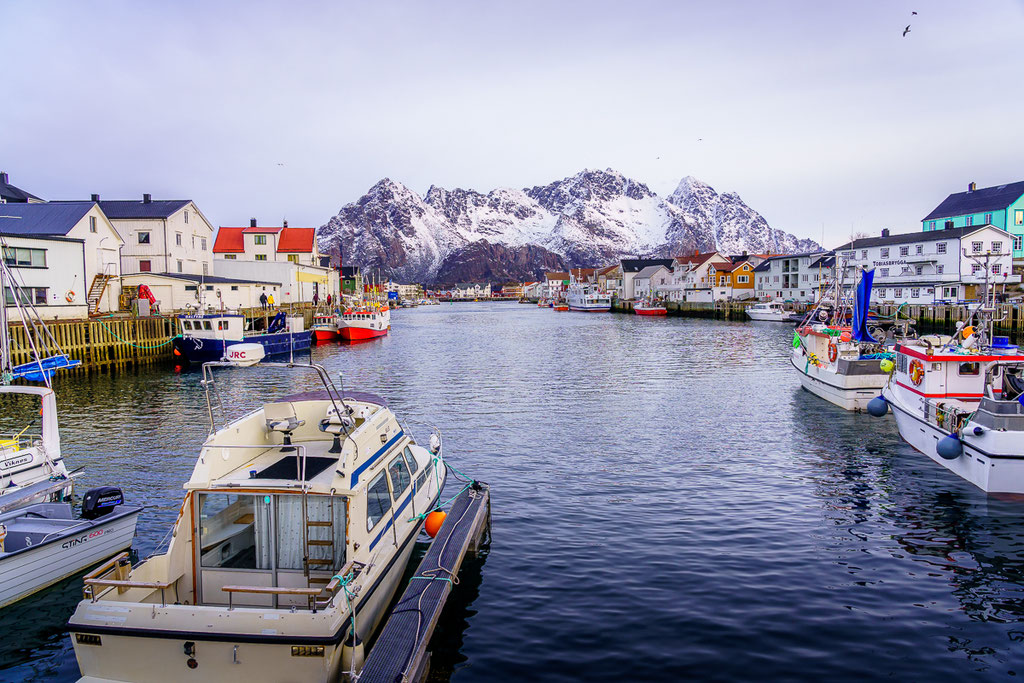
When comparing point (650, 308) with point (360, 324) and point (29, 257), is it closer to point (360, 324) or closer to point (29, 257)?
point (360, 324)

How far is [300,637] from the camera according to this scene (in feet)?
26.3

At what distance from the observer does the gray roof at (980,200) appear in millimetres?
90500

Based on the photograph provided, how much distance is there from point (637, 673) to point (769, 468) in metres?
12.9

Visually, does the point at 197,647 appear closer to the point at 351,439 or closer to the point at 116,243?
the point at 351,439

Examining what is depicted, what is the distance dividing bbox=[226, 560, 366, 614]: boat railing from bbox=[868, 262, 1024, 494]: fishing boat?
1669cm

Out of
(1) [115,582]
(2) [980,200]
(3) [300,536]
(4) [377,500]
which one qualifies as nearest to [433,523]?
(4) [377,500]

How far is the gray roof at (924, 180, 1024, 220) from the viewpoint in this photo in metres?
90.5

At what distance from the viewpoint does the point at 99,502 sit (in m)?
14.0

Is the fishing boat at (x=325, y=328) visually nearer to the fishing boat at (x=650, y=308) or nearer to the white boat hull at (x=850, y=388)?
the white boat hull at (x=850, y=388)

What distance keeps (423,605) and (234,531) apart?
314cm

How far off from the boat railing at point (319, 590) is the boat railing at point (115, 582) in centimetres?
82

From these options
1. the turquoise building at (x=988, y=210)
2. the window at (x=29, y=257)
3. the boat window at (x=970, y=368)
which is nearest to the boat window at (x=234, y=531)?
the boat window at (x=970, y=368)

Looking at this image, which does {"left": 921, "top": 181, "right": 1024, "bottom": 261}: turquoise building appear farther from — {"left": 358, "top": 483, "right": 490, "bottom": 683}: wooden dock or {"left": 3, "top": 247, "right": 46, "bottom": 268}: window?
{"left": 3, "top": 247, "right": 46, "bottom": 268}: window

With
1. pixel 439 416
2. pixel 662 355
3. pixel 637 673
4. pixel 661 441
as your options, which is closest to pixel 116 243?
pixel 439 416
